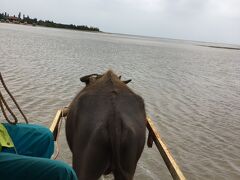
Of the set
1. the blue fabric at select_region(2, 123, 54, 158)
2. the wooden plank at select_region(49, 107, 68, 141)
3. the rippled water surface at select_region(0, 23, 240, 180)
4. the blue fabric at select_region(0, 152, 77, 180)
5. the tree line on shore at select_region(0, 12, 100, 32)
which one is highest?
the blue fabric at select_region(0, 152, 77, 180)

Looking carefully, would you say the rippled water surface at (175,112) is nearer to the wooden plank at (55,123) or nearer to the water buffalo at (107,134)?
the wooden plank at (55,123)

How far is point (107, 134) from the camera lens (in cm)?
336

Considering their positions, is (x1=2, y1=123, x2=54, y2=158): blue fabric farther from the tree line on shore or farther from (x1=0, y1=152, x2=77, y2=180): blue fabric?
the tree line on shore

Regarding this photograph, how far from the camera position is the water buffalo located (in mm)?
3377

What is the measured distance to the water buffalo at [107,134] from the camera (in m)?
3.38

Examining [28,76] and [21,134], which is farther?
[28,76]

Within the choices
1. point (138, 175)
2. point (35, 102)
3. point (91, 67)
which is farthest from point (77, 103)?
point (91, 67)

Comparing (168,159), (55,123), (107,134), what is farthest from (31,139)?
(168,159)

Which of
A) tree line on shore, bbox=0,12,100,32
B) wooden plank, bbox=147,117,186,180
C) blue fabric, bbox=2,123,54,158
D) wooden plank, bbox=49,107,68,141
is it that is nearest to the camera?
blue fabric, bbox=2,123,54,158

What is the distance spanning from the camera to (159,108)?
12273 millimetres

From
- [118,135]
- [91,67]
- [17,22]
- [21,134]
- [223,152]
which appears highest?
[118,135]

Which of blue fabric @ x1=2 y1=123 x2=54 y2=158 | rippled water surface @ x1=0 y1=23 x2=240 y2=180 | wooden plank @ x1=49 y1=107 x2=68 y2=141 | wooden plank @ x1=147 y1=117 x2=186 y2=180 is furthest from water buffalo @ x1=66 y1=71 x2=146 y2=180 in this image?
rippled water surface @ x1=0 y1=23 x2=240 y2=180

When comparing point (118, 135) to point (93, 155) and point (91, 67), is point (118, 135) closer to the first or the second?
point (93, 155)

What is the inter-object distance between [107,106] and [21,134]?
84 centimetres
